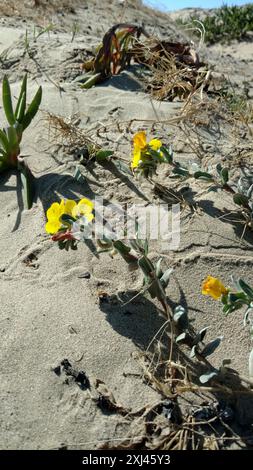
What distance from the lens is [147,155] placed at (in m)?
2.63

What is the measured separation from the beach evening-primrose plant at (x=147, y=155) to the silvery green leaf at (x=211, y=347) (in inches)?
38.1

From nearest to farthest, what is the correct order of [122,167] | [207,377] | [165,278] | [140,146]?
1. [207,377]
2. [165,278]
3. [140,146]
4. [122,167]

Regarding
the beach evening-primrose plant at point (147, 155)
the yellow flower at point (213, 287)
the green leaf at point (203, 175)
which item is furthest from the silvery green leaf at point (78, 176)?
the yellow flower at point (213, 287)

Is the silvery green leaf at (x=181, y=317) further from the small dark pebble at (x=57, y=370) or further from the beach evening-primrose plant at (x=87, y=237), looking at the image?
the small dark pebble at (x=57, y=370)

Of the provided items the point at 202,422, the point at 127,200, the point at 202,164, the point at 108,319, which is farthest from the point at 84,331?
the point at 202,164

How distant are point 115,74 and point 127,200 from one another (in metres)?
1.59

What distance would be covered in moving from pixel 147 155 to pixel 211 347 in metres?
1.03

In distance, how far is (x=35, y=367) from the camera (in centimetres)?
201

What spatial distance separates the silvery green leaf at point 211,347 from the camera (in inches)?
76.7

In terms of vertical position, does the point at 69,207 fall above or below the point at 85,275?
above

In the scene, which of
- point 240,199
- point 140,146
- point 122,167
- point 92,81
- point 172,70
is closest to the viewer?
point 240,199

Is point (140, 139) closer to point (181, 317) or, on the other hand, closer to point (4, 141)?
point (4, 141)

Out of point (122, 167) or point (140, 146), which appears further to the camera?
point (122, 167)

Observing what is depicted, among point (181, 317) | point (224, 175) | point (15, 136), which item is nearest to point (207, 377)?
point (181, 317)
